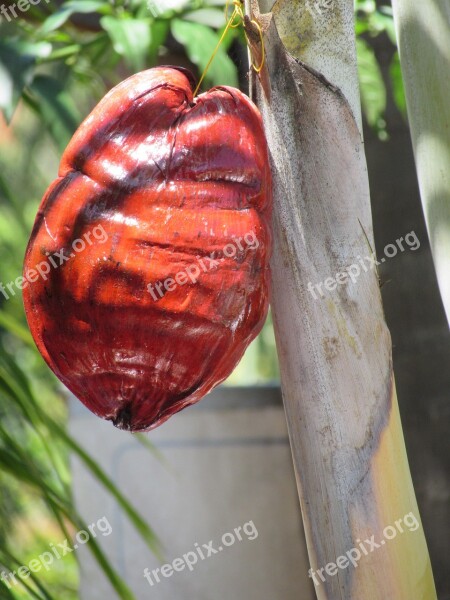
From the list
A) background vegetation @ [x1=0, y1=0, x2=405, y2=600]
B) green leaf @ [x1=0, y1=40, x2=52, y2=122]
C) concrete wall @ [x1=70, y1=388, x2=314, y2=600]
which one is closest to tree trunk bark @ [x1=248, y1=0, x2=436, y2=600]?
background vegetation @ [x1=0, y1=0, x2=405, y2=600]

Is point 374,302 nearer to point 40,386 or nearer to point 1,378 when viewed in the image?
point 1,378

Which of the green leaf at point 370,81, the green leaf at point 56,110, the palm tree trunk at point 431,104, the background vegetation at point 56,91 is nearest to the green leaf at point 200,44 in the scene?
the background vegetation at point 56,91

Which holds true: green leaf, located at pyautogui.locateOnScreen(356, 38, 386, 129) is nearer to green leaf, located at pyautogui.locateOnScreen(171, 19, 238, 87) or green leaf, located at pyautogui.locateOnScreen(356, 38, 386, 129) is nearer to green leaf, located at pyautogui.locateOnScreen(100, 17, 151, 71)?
green leaf, located at pyautogui.locateOnScreen(171, 19, 238, 87)

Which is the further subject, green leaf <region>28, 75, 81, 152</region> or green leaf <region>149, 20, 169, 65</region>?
green leaf <region>149, 20, 169, 65</region>

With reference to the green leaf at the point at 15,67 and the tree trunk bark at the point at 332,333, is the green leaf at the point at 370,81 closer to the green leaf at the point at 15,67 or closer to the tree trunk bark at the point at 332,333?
the green leaf at the point at 15,67

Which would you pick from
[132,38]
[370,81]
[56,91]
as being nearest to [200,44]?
[132,38]

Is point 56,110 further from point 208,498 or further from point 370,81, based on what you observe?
point 208,498

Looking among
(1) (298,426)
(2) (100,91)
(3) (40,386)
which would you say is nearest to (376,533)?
(1) (298,426)

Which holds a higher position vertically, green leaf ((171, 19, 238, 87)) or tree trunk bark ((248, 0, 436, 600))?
green leaf ((171, 19, 238, 87))
